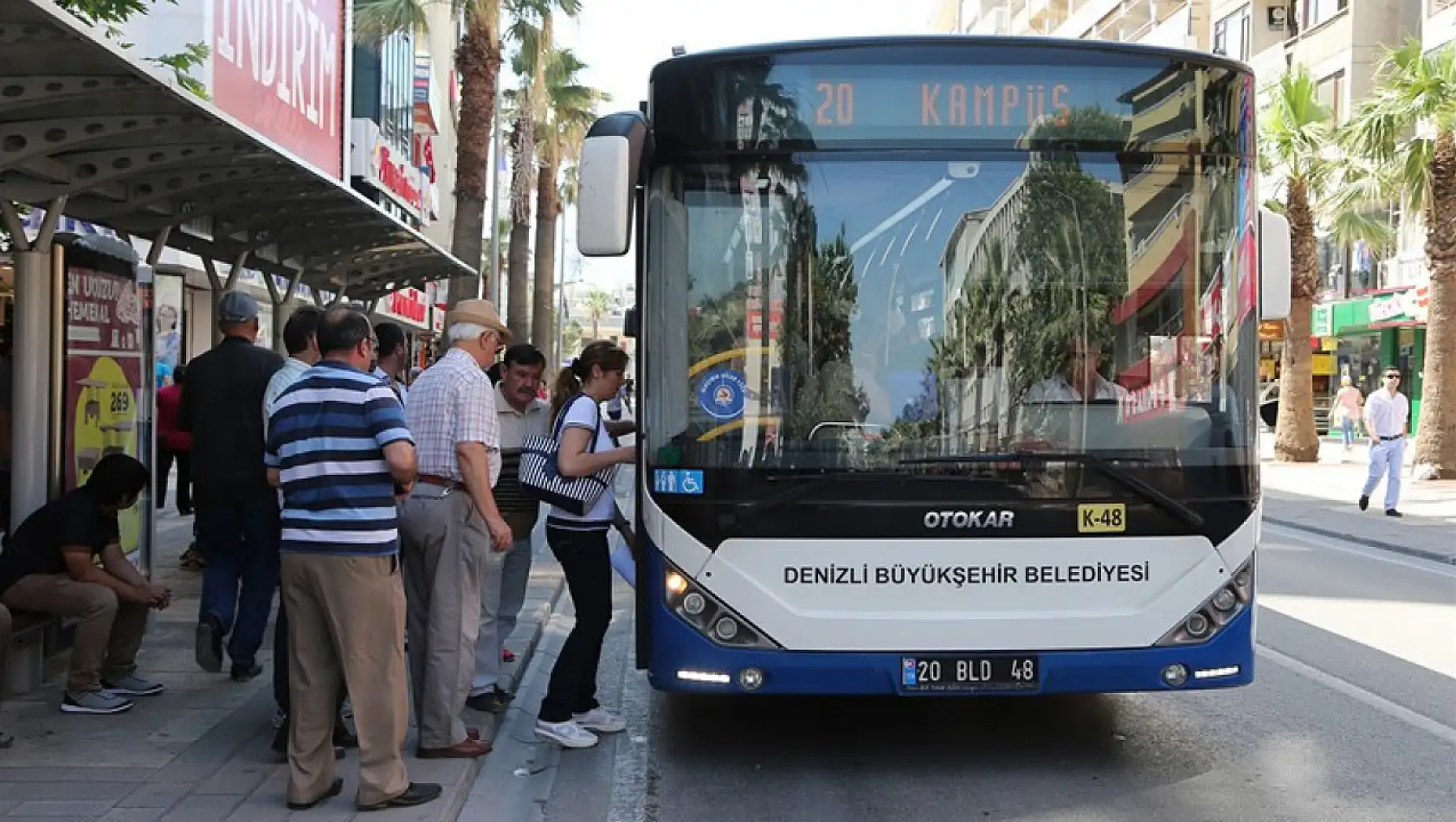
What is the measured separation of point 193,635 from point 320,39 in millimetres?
18002

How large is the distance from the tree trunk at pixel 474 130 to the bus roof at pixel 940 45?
54.0ft

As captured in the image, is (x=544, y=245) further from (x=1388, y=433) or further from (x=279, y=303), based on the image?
(x=279, y=303)

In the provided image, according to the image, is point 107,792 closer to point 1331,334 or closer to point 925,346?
point 925,346

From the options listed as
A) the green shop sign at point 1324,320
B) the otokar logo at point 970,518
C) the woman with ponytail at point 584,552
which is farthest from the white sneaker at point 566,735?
the green shop sign at point 1324,320

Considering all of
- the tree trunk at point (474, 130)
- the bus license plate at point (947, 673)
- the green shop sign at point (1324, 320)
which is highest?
the tree trunk at point (474, 130)

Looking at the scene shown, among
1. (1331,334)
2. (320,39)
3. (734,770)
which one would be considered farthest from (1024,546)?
(1331,334)

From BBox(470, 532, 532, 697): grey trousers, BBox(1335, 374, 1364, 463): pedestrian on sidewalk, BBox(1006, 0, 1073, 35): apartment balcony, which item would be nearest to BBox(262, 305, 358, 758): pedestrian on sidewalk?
BBox(470, 532, 532, 697): grey trousers

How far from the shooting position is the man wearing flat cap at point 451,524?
584 cm

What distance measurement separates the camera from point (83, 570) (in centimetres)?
666

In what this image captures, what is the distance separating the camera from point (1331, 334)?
4294cm

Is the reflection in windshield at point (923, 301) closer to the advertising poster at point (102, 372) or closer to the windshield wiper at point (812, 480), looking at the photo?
the windshield wiper at point (812, 480)

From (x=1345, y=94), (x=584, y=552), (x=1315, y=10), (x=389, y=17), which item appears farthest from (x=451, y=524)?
(x=1315, y=10)

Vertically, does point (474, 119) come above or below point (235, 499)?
above

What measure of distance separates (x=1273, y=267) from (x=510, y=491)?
12.3 ft
